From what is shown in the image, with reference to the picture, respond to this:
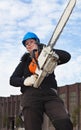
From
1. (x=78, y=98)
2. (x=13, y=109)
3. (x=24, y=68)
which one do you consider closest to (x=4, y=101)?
(x=13, y=109)

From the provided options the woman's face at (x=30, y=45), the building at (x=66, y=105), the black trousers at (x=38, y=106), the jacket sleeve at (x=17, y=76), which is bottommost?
the building at (x=66, y=105)

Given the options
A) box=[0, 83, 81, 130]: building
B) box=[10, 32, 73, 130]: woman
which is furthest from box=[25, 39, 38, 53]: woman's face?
box=[0, 83, 81, 130]: building

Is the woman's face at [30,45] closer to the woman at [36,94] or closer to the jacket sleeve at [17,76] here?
the woman at [36,94]

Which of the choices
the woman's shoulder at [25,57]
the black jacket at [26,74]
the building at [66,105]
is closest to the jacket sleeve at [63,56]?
the black jacket at [26,74]

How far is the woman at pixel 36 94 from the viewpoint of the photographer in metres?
5.73

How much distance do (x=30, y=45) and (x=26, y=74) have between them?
363 millimetres

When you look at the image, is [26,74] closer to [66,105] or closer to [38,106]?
[38,106]

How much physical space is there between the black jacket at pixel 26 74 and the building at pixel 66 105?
182 feet

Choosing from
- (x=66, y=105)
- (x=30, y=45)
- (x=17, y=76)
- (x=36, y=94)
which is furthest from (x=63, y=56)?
(x=66, y=105)

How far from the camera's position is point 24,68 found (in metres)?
6.16

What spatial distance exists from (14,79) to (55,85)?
0.51 metres

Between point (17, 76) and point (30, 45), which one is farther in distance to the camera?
point (17, 76)

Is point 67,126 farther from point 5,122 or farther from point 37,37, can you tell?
point 5,122

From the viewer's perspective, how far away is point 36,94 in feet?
19.3
